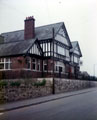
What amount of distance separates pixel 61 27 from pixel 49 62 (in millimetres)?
4806

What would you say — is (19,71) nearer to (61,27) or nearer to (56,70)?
(56,70)

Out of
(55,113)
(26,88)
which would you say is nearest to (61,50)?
(26,88)

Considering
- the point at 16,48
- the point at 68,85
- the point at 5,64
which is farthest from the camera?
the point at 68,85

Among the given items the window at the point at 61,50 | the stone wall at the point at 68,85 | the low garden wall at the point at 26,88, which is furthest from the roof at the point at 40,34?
the low garden wall at the point at 26,88

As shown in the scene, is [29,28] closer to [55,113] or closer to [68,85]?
[68,85]

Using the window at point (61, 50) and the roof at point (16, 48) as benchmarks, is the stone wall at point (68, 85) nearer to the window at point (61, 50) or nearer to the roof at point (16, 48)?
the window at point (61, 50)

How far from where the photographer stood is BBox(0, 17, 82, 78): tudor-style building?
19.7m

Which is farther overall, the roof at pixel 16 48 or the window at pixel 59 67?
the window at pixel 59 67

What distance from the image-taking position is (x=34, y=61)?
21.3 metres

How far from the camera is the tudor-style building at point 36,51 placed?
64.6 feet

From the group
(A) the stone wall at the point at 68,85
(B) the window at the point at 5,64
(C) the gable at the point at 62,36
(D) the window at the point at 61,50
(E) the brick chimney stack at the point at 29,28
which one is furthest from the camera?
(D) the window at the point at 61,50

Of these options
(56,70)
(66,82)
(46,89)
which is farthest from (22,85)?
(56,70)

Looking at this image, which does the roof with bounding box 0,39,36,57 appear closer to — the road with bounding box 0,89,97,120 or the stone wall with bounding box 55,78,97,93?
the stone wall with bounding box 55,78,97,93

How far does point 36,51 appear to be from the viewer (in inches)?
841
